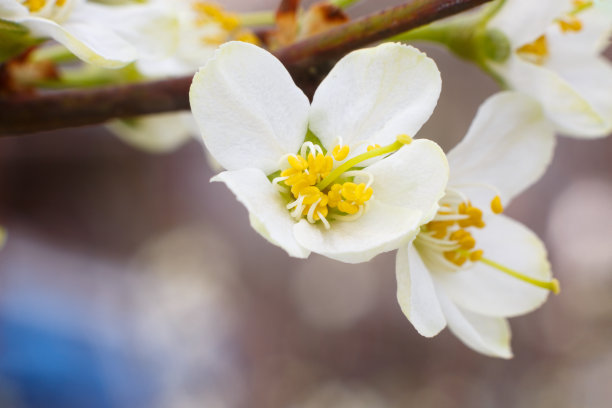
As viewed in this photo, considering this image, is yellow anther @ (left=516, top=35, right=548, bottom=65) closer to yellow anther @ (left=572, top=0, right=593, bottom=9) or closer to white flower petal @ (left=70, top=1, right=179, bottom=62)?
yellow anther @ (left=572, top=0, right=593, bottom=9)

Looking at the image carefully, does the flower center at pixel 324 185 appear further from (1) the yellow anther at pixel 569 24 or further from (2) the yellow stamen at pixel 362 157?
(1) the yellow anther at pixel 569 24

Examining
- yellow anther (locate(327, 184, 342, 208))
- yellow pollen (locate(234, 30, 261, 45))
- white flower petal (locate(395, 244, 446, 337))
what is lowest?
white flower petal (locate(395, 244, 446, 337))

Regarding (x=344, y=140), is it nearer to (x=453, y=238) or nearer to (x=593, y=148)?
(x=453, y=238)

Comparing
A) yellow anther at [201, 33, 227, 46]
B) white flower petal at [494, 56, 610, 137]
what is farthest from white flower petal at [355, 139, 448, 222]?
yellow anther at [201, 33, 227, 46]

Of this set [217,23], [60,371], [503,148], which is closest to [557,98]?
[503,148]

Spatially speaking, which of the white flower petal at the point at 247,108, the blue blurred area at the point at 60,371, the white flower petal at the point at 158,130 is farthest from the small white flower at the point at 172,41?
the blue blurred area at the point at 60,371

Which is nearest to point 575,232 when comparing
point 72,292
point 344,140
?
point 72,292
